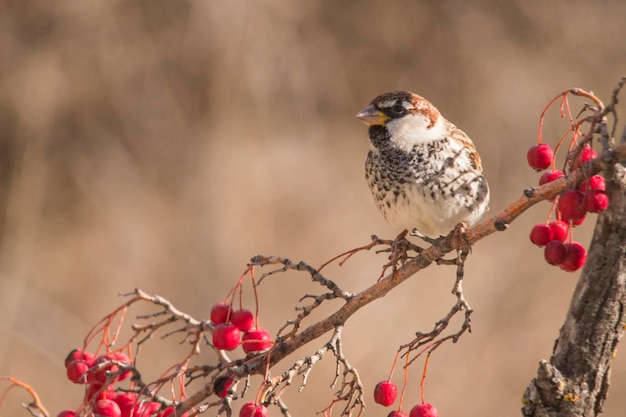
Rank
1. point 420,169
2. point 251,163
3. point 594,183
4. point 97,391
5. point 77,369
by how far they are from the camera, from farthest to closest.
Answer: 1. point 251,163
2. point 420,169
3. point 77,369
4. point 97,391
5. point 594,183

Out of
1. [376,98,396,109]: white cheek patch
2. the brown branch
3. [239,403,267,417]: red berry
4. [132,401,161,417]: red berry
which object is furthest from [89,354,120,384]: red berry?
[376,98,396,109]: white cheek patch

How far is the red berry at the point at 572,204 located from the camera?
190 centimetres

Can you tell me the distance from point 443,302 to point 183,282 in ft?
8.07

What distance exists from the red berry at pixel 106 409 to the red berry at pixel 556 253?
3.98 ft

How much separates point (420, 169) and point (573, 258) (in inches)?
38.9

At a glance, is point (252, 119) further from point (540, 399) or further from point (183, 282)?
point (540, 399)

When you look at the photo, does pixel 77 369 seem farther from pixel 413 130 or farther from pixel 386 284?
pixel 413 130

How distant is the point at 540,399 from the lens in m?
2.05

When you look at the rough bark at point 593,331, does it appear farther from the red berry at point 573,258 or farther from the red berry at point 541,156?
the red berry at point 541,156

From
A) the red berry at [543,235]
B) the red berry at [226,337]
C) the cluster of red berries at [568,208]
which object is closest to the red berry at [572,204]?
the cluster of red berries at [568,208]

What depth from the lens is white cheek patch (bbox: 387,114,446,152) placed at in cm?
320

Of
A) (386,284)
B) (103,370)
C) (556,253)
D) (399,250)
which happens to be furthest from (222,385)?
(556,253)

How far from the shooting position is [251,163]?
8.52m

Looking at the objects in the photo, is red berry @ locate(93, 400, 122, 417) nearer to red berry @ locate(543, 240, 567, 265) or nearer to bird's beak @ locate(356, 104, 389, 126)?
red berry @ locate(543, 240, 567, 265)
